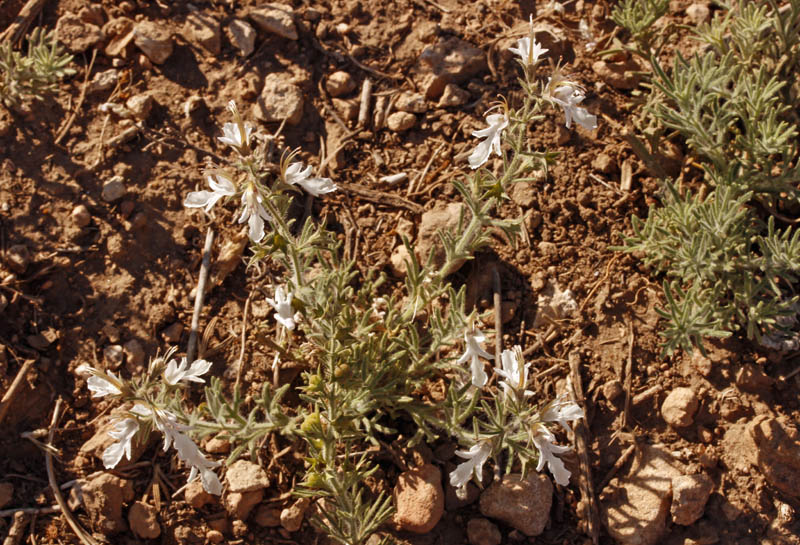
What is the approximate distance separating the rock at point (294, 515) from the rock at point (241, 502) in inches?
6.5

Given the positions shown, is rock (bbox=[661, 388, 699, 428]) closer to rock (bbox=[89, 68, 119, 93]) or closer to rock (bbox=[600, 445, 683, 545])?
rock (bbox=[600, 445, 683, 545])

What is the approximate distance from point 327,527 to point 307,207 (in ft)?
6.52

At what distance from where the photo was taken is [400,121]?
464cm

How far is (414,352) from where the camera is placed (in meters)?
3.60

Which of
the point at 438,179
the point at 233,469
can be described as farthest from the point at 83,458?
the point at 438,179

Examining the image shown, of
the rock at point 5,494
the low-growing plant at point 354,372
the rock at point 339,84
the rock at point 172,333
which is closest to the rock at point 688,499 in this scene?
the low-growing plant at point 354,372

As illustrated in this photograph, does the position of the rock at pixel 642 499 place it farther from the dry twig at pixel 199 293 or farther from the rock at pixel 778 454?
the dry twig at pixel 199 293

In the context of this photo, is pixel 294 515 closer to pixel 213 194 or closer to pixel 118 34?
pixel 213 194

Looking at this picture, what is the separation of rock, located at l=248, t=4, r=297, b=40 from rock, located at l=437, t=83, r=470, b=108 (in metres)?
1.12

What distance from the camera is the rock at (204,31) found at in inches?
188

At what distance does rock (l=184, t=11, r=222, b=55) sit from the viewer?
477cm

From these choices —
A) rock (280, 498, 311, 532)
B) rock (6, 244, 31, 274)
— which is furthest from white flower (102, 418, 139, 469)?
rock (6, 244, 31, 274)

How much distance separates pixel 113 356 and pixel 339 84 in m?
2.27

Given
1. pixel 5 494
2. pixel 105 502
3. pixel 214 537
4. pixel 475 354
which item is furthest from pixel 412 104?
pixel 5 494
